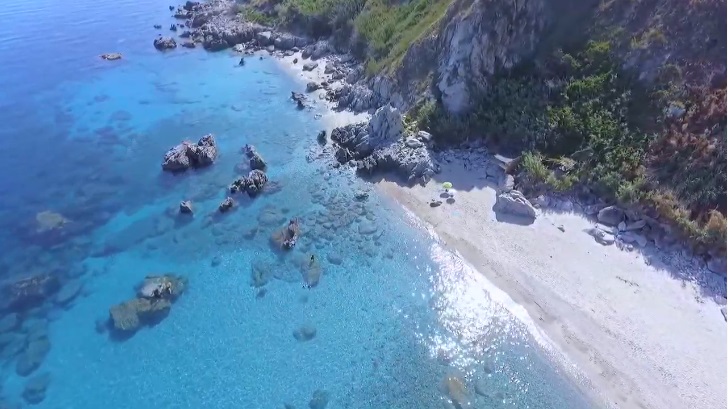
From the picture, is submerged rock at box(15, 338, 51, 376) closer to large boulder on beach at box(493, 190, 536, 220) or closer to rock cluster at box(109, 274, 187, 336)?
rock cluster at box(109, 274, 187, 336)

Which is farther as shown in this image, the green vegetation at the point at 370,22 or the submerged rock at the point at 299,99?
the submerged rock at the point at 299,99

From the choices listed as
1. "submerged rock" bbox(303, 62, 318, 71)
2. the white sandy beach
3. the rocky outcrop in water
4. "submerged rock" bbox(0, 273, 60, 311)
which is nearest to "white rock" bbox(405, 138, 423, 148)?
the rocky outcrop in water

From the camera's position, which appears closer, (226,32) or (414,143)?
(414,143)

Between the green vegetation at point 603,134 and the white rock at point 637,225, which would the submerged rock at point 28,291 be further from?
the white rock at point 637,225

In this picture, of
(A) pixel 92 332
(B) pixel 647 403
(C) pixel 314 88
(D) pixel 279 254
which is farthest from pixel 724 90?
(A) pixel 92 332

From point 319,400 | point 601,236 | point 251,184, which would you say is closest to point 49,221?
point 251,184

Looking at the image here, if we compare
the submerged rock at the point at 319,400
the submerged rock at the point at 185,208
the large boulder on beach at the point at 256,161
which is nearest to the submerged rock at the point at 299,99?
the large boulder on beach at the point at 256,161

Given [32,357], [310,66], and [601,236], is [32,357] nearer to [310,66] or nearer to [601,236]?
[601,236]
